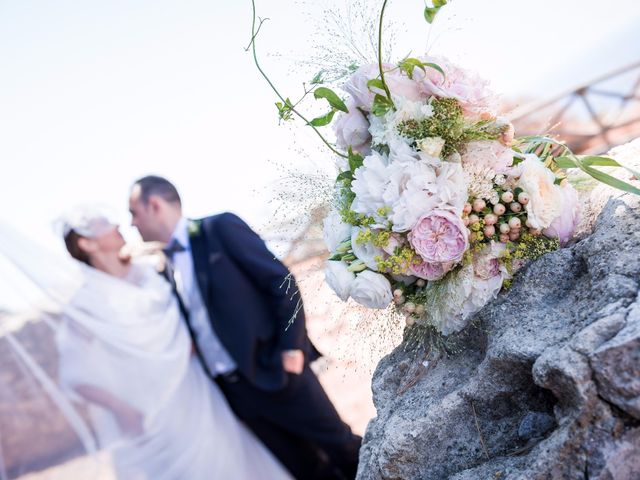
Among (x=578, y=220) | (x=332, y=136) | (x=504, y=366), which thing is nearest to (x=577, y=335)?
(x=504, y=366)

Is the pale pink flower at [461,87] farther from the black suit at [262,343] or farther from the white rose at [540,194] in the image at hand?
the black suit at [262,343]

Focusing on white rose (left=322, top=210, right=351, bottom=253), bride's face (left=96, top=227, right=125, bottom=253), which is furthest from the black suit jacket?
white rose (left=322, top=210, right=351, bottom=253)

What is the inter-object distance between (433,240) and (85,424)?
175 cm

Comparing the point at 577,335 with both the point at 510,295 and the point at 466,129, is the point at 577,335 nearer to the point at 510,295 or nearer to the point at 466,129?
the point at 510,295

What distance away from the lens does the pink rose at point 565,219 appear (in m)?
1.15

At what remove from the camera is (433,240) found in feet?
3.51

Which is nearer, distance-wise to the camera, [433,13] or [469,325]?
[433,13]

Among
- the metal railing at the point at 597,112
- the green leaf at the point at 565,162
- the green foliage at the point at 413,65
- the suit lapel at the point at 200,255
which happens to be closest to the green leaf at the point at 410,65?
the green foliage at the point at 413,65

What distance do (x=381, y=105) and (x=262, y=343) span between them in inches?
69.7

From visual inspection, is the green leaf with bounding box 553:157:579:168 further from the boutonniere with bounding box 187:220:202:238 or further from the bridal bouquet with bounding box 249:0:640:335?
the boutonniere with bounding box 187:220:202:238

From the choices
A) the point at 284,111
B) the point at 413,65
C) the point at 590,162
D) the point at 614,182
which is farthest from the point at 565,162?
the point at 284,111

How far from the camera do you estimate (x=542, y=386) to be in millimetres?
903

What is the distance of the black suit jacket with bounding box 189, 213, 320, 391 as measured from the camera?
2594mm

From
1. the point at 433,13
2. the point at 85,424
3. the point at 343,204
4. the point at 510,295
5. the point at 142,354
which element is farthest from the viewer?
the point at 142,354
